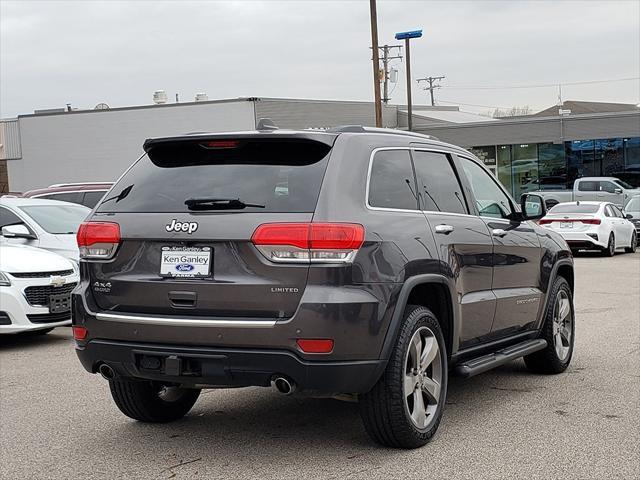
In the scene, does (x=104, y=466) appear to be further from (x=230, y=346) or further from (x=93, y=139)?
(x=93, y=139)

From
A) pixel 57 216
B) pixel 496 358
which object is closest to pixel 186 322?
pixel 496 358

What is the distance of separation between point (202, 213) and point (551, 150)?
129 feet

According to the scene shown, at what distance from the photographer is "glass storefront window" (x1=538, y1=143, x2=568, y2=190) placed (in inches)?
1679

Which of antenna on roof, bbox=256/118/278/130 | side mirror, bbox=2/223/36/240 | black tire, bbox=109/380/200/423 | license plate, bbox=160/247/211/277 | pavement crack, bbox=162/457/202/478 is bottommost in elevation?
pavement crack, bbox=162/457/202/478

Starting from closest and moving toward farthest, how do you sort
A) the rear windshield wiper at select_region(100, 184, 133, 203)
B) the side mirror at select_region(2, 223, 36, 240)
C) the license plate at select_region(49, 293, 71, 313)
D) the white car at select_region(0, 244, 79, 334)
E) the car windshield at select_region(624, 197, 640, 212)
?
the rear windshield wiper at select_region(100, 184, 133, 203), the white car at select_region(0, 244, 79, 334), the license plate at select_region(49, 293, 71, 313), the side mirror at select_region(2, 223, 36, 240), the car windshield at select_region(624, 197, 640, 212)

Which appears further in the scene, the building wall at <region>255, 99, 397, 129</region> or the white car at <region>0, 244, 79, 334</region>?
the building wall at <region>255, 99, 397, 129</region>

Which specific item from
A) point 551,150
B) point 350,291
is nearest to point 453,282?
point 350,291

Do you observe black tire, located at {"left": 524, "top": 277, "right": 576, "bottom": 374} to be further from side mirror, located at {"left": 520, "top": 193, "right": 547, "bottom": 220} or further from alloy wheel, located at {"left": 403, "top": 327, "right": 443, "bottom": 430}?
alloy wheel, located at {"left": 403, "top": 327, "right": 443, "bottom": 430}

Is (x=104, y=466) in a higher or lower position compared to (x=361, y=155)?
lower

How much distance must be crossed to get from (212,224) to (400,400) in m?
1.45

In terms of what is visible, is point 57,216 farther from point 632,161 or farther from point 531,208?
point 632,161

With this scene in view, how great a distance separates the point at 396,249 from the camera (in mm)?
5316

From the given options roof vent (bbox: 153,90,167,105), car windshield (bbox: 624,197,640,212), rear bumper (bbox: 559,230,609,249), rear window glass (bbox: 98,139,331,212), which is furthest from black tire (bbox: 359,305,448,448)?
roof vent (bbox: 153,90,167,105)

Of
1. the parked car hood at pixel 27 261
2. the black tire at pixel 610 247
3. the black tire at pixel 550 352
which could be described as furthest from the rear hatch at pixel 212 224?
the black tire at pixel 610 247
